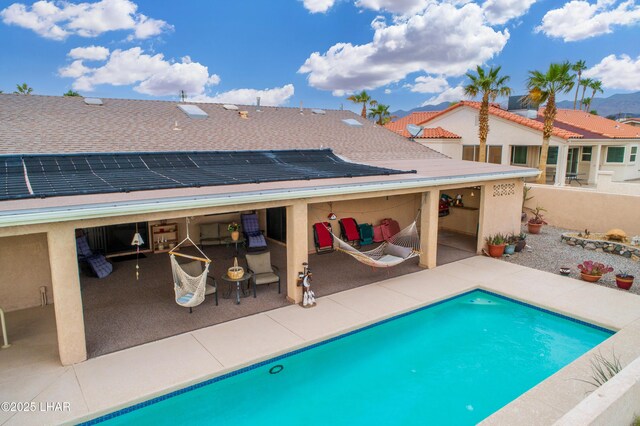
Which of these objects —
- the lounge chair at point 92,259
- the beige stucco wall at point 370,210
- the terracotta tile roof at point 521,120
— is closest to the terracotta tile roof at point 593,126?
the terracotta tile roof at point 521,120

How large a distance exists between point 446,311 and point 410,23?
23.8 meters

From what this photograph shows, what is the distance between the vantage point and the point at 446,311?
9.95 m

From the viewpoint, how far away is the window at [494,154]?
81.7 ft

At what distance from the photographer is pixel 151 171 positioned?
413 inches

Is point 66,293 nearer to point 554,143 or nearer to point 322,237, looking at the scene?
point 322,237

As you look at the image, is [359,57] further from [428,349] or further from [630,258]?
[428,349]

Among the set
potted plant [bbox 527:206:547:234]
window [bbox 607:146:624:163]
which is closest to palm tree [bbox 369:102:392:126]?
window [bbox 607:146:624:163]

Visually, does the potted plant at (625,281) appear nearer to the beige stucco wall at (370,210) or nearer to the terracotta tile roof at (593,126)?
the beige stucco wall at (370,210)

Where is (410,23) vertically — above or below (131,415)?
above

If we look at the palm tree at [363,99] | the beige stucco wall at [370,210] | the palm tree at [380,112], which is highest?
the palm tree at [363,99]

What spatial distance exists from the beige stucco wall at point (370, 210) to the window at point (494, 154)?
11.3 meters

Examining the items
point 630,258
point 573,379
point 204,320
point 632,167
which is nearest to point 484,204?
point 630,258

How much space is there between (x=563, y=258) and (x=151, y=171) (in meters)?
12.7

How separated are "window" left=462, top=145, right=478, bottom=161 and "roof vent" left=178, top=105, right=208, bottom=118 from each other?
17634 millimetres
